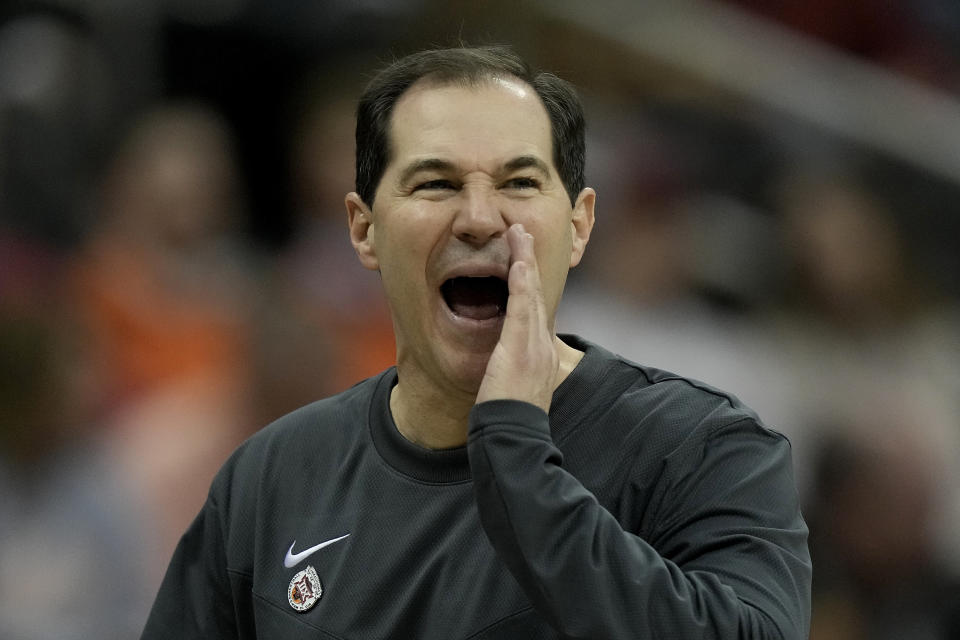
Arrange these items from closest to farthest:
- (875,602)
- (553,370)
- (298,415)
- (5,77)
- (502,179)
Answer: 1. (553,370)
2. (502,179)
3. (298,415)
4. (875,602)
5. (5,77)

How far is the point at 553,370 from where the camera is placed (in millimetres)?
2164

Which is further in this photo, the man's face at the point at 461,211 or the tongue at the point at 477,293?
the tongue at the point at 477,293

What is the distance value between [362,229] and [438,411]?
0.46 metres

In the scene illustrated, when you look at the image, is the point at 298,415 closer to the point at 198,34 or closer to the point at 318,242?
the point at 318,242

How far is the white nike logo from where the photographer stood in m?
2.56

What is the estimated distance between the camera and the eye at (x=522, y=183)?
2.47 m

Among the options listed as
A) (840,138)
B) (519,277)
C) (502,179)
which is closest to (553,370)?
(519,277)

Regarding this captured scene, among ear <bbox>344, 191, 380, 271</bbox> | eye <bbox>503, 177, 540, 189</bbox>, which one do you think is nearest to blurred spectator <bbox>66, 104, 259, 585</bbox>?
ear <bbox>344, 191, 380, 271</bbox>

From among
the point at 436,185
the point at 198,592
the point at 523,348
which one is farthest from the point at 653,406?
the point at 198,592

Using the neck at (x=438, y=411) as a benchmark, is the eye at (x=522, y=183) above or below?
above

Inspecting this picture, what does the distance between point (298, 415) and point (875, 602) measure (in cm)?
272

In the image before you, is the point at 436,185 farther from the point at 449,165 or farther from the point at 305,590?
the point at 305,590

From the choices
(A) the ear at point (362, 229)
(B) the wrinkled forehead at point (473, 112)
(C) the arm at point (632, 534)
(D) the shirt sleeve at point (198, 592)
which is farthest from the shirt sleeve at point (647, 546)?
(D) the shirt sleeve at point (198, 592)

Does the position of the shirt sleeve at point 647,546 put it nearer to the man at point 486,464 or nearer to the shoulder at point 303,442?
the man at point 486,464
